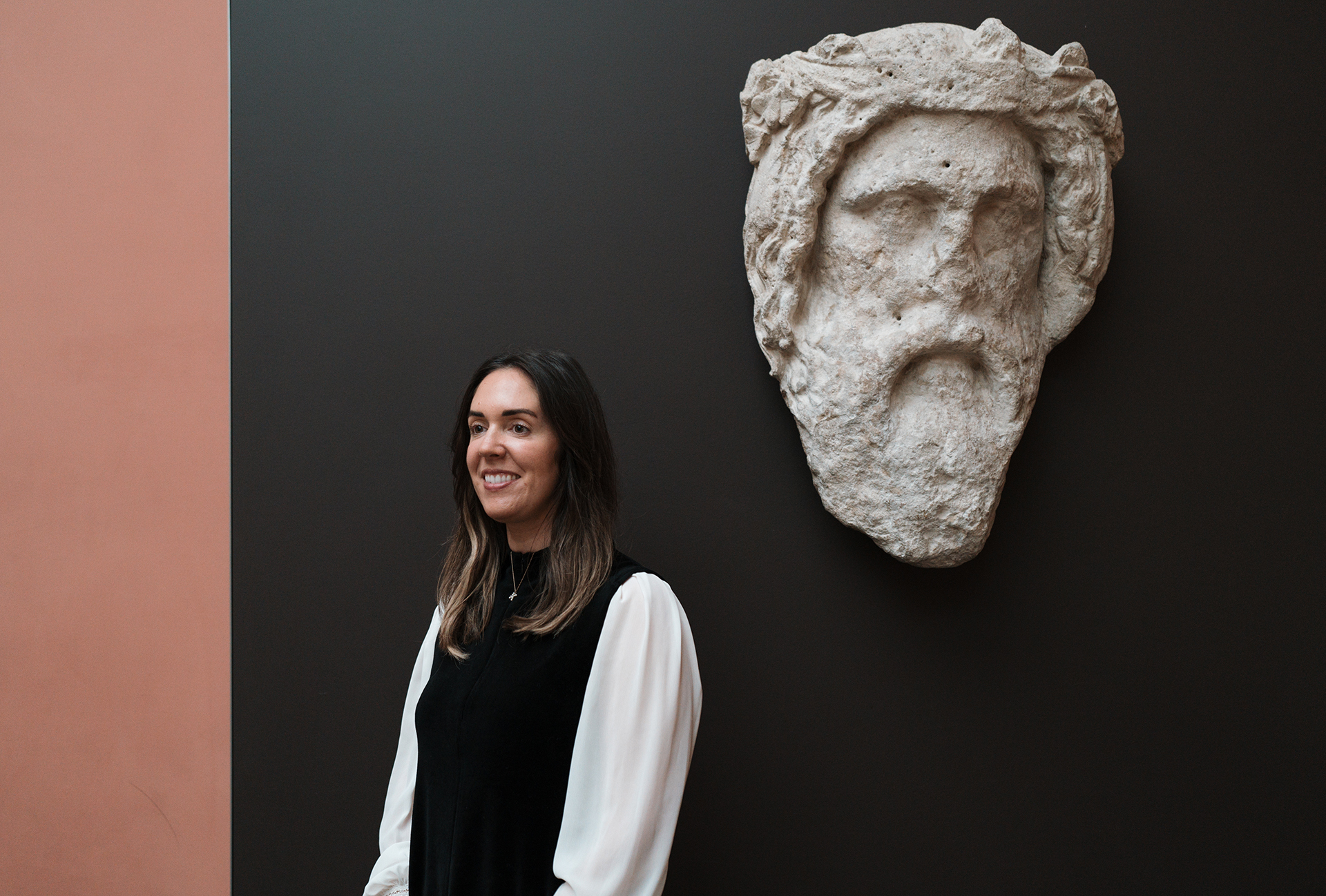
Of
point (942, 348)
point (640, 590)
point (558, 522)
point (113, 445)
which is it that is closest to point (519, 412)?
point (558, 522)

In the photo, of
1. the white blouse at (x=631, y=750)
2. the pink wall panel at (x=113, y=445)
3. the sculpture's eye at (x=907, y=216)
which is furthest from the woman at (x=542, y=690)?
the pink wall panel at (x=113, y=445)

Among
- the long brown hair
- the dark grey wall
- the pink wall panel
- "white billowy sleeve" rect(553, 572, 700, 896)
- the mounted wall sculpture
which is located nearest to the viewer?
"white billowy sleeve" rect(553, 572, 700, 896)

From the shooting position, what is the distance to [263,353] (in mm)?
1991

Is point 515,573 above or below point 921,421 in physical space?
below

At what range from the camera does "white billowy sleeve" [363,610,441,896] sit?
1431mm

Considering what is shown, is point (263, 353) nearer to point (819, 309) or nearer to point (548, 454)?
point (548, 454)

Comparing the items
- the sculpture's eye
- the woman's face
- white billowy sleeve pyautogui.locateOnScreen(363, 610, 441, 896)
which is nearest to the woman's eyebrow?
the woman's face

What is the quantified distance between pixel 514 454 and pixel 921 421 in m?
0.76

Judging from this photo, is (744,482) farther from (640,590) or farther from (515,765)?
(515,765)

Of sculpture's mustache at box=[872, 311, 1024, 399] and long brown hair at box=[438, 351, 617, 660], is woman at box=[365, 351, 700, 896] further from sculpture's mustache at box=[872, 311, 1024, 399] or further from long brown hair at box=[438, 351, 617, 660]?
sculpture's mustache at box=[872, 311, 1024, 399]

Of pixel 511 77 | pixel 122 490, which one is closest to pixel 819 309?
pixel 511 77

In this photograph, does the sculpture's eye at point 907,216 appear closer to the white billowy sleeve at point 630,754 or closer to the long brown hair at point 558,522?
the long brown hair at point 558,522

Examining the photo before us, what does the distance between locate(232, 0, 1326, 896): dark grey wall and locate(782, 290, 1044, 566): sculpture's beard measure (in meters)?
0.22

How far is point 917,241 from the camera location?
1.69 m
